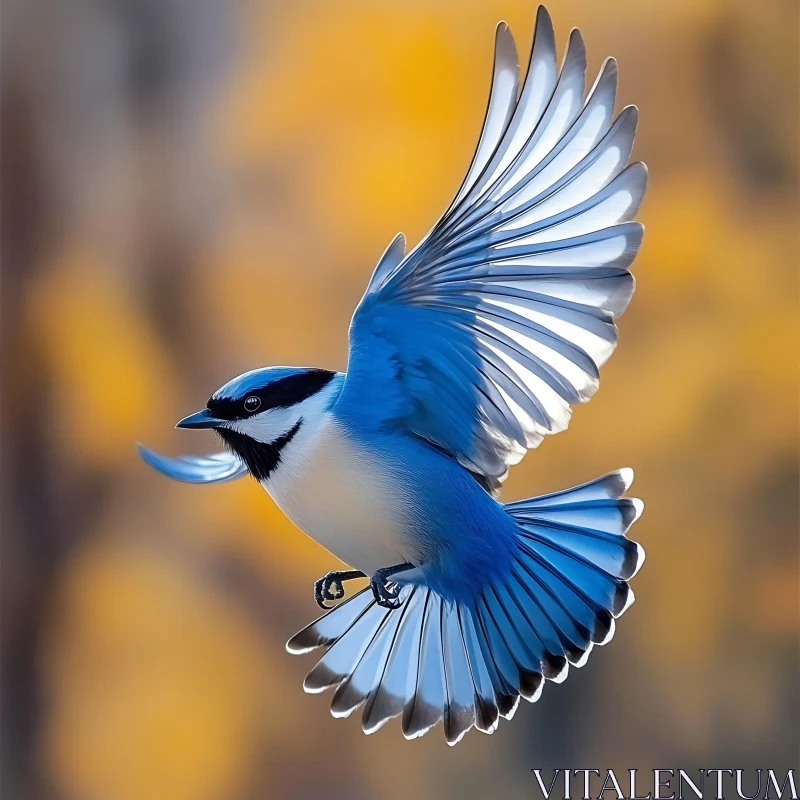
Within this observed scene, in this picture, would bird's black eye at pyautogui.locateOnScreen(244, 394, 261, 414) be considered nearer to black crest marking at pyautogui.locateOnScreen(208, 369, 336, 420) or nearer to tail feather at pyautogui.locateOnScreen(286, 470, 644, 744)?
black crest marking at pyautogui.locateOnScreen(208, 369, 336, 420)

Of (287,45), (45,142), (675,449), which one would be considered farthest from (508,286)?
(45,142)

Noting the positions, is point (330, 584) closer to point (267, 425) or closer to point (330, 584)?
point (330, 584)

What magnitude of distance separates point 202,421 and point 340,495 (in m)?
0.11

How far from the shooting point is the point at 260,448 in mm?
758

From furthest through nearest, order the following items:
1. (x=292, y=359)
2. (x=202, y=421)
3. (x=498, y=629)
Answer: (x=292, y=359) < (x=498, y=629) < (x=202, y=421)

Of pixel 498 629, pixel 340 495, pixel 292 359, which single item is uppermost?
pixel 292 359

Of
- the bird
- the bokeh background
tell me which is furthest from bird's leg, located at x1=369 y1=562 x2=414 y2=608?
the bokeh background

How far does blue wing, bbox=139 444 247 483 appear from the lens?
0.86 metres

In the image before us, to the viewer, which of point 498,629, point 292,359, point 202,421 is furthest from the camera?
point 292,359

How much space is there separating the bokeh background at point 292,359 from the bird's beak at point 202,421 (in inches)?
28.7

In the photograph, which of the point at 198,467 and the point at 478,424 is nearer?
the point at 478,424

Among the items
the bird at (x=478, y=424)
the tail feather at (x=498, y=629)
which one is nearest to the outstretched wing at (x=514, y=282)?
the bird at (x=478, y=424)

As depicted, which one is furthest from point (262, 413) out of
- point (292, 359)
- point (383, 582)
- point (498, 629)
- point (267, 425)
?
point (292, 359)

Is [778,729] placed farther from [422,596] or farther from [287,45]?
[287,45]
